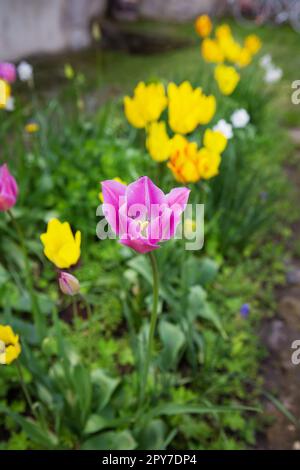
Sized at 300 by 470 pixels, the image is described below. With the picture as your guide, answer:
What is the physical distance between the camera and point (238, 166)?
2.14 m

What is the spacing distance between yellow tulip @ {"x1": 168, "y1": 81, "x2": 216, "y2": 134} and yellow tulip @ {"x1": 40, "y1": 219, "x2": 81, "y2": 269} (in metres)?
0.57

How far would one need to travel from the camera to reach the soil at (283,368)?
4.76 ft

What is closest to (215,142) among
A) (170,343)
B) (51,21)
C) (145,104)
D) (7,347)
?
(145,104)

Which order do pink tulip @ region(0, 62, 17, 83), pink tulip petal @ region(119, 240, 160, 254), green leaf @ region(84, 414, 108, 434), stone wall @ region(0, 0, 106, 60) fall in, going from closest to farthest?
pink tulip petal @ region(119, 240, 160, 254), green leaf @ region(84, 414, 108, 434), pink tulip @ region(0, 62, 17, 83), stone wall @ region(0, 0, 106, 60)

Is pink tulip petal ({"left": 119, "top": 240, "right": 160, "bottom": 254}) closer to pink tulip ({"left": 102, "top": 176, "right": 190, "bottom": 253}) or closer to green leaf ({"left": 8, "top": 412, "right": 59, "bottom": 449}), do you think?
pink tulip ({"left": 102, "top": 176, "right": 190, "bottom": 253})

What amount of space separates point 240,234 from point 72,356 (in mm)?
957

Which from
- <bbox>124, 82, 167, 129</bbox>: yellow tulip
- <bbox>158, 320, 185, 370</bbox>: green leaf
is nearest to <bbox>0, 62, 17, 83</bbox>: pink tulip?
<bbox>124, 82, 167, 129</bbox>: yellow tulip

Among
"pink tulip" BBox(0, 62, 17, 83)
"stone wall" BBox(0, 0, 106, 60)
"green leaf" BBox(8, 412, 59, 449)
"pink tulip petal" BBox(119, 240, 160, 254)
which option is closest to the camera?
"pink tulip petal" BBox(119, 240, 160, 254)

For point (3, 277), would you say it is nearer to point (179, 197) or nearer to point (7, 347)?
point (7, 347)

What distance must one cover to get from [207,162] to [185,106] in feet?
0.67

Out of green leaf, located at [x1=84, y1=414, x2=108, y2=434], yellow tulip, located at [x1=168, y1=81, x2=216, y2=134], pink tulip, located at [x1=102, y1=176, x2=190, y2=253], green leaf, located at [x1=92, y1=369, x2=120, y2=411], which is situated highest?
yellow tulip, located at [x1=168, y1=81, x2=216, y2=134]

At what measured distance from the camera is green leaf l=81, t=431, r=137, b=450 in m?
1.21

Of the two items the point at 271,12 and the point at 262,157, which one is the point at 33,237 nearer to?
the point at 262,157

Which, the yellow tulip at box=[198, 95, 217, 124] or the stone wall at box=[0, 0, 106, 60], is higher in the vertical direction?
the stone wall at box=[0, 0, 106, 60]
